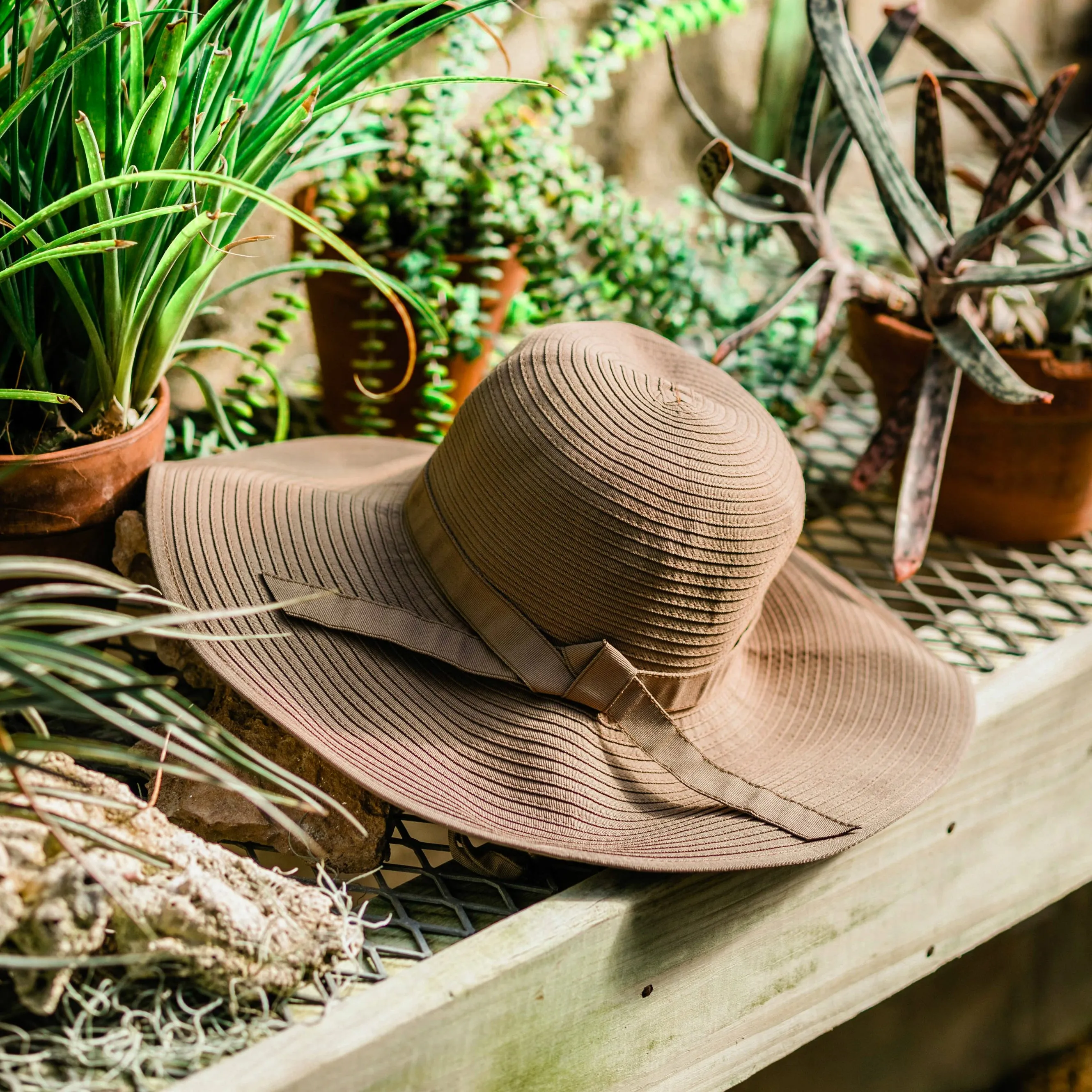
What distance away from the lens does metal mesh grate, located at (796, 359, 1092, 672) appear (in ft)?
4.93

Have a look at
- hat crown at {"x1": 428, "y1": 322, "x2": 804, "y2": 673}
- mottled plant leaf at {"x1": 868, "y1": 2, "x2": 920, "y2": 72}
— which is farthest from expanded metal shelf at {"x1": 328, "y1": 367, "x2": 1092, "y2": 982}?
mottled plant leaf at {"x1": 868, "y1": 2, "x2": 920, "y2": 72}

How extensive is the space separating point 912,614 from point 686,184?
5.09ft

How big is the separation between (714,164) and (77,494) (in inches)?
32.3

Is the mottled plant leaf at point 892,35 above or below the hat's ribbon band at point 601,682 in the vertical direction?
above

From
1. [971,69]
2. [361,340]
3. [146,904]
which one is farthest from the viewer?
[971,69]

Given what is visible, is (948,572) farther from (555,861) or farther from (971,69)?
(555,861)

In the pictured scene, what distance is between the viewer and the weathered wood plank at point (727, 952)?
0.89m

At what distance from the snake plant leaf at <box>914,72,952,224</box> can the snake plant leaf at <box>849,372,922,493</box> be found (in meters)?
0.26

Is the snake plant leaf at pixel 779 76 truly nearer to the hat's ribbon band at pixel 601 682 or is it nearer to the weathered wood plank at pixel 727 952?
the weathered wood plank at pixel 727 952

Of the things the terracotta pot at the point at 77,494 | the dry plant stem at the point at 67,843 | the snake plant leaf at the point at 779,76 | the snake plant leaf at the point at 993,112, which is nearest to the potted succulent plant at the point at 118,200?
the terracotta pot at the point at 77,494

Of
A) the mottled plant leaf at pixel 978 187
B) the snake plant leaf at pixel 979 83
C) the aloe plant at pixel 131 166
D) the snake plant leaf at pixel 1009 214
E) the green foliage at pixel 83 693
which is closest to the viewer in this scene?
the green foliage at pixel 83 693

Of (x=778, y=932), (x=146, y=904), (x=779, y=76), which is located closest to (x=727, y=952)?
(x=778, y=932)

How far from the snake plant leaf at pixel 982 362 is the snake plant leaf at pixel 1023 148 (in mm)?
115

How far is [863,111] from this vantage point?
144 centimetres
